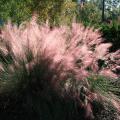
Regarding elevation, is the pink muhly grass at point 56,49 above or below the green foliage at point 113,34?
above

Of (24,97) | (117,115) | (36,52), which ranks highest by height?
(36,52)

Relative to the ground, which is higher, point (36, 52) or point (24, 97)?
point (36, 52)

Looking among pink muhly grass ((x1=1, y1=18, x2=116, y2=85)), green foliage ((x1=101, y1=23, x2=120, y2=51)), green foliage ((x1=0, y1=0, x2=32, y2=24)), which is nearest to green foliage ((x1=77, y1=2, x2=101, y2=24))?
green foliage ((x1=101, y1=23, x2=120, y2=51))

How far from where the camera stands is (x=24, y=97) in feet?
21.7

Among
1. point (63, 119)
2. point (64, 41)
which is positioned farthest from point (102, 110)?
point (64, 41)

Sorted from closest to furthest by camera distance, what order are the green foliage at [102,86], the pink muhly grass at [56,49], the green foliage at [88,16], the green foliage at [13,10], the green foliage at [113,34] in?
the pink muhly grass at [56,49] < the green foliage at [102,86] < the green foliage at [113,34] < the green foliage at [13,10] < the green foliage at [88,16]

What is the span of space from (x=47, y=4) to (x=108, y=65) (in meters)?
9.93

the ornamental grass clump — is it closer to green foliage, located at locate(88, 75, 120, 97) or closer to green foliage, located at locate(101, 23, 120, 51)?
green foliage, located at locate(88, 75, 120, 97)

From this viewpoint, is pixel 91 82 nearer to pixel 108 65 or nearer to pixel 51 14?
pixel 108 65

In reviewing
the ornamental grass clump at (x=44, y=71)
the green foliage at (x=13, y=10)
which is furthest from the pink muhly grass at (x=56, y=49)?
the green foliage at (x=13, y=10)

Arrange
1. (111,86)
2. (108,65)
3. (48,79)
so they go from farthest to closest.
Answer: (108,65)
(111,86)
(48,79)

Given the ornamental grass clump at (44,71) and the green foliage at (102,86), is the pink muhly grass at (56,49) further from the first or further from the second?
the green foliage at (102,86)

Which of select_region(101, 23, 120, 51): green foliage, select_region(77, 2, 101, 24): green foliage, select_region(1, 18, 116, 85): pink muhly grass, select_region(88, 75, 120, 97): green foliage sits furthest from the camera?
select_region(77, 2, 101, 24): green foliage

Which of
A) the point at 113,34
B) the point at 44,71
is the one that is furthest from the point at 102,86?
the point at 113,34
